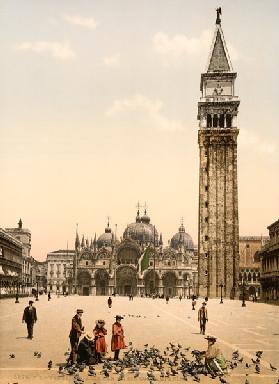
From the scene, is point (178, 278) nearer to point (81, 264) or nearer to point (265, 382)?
point (81, 264)

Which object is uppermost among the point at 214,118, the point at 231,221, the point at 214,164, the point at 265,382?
the point at 214,118

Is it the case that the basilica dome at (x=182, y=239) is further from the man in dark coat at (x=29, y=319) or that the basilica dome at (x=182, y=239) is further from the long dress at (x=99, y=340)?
the long dress at (x=99, y=340)

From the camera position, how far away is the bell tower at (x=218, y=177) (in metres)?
83.1

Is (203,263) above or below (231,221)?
below

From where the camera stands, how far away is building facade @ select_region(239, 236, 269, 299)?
347 ft

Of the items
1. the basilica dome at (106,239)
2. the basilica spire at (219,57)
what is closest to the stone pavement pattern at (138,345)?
the basilica spire at (219,57)

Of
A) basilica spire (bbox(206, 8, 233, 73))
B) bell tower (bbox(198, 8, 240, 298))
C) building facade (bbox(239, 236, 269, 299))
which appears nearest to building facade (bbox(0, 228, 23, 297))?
bell tower (bbox(198, 8, 240, 298))

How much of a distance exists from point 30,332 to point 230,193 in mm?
A: 67450

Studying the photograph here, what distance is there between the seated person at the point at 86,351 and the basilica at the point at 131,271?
3867 inches

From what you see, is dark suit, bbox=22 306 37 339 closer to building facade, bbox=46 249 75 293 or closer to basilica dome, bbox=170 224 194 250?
basilica dome, bbox=170 224 194 250

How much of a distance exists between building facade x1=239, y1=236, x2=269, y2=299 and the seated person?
92.1 meters

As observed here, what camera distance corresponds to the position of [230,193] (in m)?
85.9

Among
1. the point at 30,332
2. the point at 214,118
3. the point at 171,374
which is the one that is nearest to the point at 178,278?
the point at 214,118

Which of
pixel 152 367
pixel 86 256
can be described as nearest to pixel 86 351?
pixel 152 367
